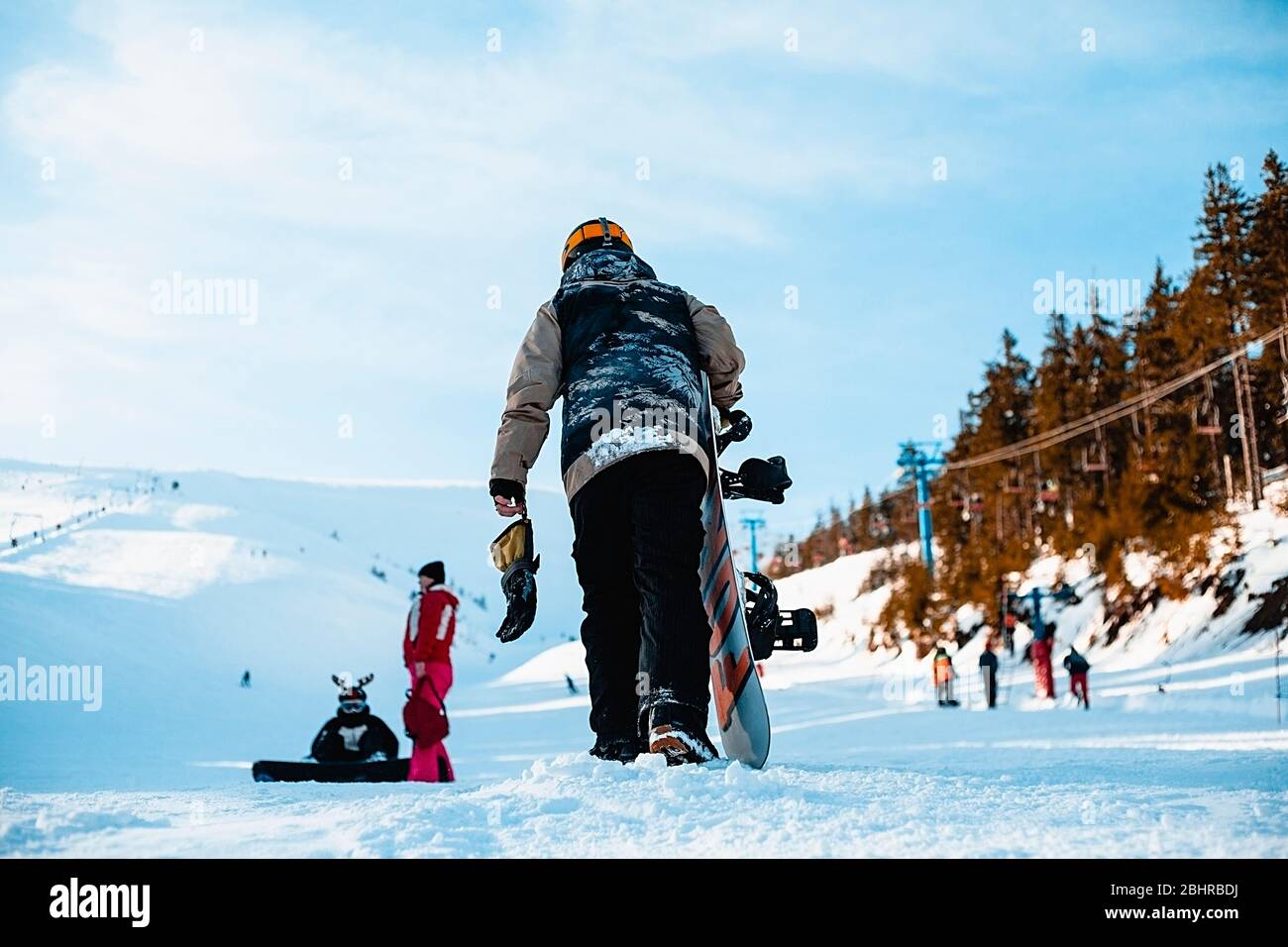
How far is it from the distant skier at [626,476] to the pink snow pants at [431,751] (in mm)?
4375

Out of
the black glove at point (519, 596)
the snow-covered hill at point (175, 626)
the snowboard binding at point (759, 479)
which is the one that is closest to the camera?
the black glove at point (519, 596)

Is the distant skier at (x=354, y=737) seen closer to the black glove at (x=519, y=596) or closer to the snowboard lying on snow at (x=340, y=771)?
the snowboard lying on snow at (x=340, y=771)

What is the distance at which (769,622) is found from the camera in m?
4.24


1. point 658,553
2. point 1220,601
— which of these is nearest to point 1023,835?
point 658,553

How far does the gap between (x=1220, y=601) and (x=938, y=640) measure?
2026cm

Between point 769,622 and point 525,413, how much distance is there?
138 centimetres

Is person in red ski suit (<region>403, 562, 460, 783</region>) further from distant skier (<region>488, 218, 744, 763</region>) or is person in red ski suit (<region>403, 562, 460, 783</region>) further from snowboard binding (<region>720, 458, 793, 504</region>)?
distant skier (<region>488, 218, 744, 763</region>)

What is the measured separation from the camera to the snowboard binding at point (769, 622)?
167 inches

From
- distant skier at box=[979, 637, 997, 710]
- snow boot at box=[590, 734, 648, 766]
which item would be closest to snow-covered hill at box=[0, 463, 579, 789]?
snow boot at box=[590, 734, 648, 766]

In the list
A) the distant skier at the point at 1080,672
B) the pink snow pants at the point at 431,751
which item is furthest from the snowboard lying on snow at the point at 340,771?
the distant skier at the point at 1080,672

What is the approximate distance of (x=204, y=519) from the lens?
154ft

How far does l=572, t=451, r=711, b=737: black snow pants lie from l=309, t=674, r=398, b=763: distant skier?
534 cm

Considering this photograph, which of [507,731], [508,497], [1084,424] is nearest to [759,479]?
[508,497]
